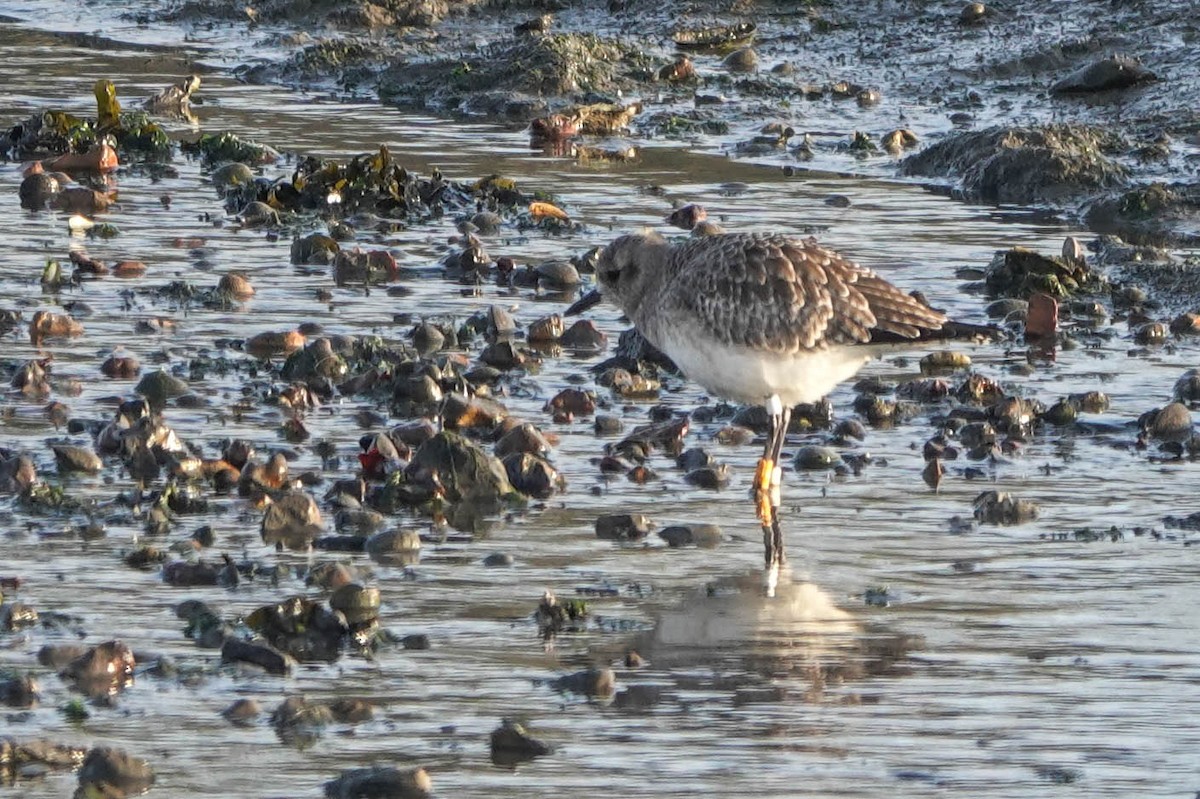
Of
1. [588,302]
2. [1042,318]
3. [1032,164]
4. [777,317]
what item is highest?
[1032,164]

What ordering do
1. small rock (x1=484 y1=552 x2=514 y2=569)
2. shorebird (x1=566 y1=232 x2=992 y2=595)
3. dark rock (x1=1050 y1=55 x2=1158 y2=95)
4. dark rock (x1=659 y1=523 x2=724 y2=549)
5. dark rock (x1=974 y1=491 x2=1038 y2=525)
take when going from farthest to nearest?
dark rock (x1=1050 y1=55 x2=1158 y2=95)
shorebird (x1=566 y1=232 x2=992 y2=595)
dark rock (x1=974 y1=491 x2=1038 y2=525)
dark rock (x1=659 y1=523 x2=724 y2=549)
small rock (x1=484 y1=552 x2=514 y2=569)

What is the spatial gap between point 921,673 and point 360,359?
14.5 ft

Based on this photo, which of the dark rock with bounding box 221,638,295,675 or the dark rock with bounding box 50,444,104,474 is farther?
the dark rock with bounding box 50,444,104,474

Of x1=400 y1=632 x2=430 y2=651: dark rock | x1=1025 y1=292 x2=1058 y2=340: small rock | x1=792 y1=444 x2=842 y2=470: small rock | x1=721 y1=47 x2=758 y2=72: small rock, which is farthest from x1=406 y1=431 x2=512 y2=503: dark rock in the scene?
x1=721 y1=47 x2=758 y2=72: small rock

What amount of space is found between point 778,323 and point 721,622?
6.20 ft

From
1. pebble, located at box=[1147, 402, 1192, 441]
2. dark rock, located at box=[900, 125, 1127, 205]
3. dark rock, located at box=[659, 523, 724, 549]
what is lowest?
dark rock, located at box=[659, 523, 724, 549]

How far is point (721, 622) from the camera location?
281 inches

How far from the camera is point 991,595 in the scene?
24.1ft

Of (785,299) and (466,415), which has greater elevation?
(785,299)

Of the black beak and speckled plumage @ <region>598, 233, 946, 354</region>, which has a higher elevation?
speckled plumage @ <region>598, 233, 946, 354</region>

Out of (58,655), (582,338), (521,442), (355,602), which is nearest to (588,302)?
(582,338)

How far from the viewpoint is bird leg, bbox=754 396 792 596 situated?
781cm

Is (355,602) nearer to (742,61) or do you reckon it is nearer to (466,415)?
(466,415)

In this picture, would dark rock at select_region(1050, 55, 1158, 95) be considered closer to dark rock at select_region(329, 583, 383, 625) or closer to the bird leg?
the bird leg
